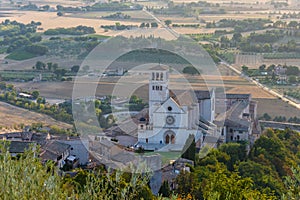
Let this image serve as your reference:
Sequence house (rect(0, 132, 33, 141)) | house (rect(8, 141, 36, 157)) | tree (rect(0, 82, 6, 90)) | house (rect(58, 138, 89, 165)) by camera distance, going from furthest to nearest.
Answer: tree (rect(0, 82, 6, 90)) → house (rect(0, 132, 33, 141)) → house (rect(58, 138, 89, 165)) → house (rect(8, 141, 36, 157))

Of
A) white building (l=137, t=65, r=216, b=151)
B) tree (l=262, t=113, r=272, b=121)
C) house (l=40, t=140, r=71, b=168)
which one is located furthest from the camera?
tree (l=262, t=113, r=272, b=121)

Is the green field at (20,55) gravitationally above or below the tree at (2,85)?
above

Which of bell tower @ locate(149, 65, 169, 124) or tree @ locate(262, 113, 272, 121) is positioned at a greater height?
bell tower @ locate(149, 65, 169, 124)

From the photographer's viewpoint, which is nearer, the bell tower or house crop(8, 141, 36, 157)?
house crop(8, 141, 36, 157)

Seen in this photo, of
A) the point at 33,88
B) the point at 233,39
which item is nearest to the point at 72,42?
the point at 233,39

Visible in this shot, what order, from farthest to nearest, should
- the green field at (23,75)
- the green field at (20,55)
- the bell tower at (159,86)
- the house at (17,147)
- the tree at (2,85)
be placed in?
the green field at (20,55), the green field at (23,75), the tree at (2,85), the bell tower at (159,86), the house at (17,147)

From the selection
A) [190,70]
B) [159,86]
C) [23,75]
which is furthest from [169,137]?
[23,75]

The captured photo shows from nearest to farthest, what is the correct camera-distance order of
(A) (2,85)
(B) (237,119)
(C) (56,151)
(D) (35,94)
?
(C) (56,151) → (B) (237,119) → (D) (35,94) → (A) (2,85)

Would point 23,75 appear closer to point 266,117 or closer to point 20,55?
point 20,55

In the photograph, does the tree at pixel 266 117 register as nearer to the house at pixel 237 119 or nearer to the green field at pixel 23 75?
the house at pixel 237 119

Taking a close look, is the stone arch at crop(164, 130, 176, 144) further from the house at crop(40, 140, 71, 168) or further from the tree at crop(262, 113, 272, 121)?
the tree at crop(262, 113, 272, 121)

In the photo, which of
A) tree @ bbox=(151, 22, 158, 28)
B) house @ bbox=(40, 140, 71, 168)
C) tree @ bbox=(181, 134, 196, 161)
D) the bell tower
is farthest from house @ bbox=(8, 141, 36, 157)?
tree @ bbox=(151, 22, 158, 28)

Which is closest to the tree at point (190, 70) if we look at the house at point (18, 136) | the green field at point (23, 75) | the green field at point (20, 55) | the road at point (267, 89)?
the road at point (267, 89)
